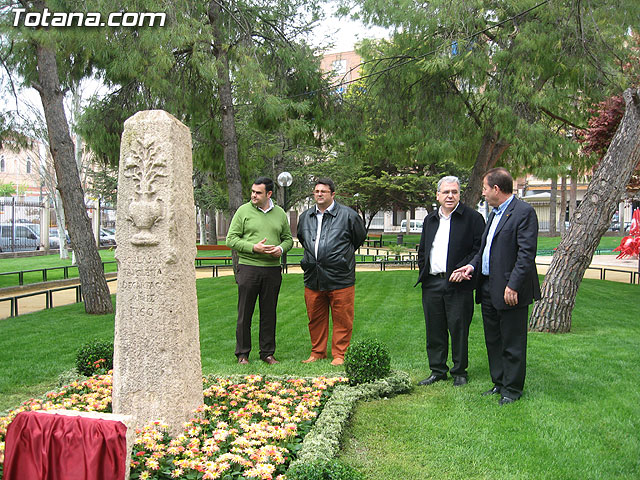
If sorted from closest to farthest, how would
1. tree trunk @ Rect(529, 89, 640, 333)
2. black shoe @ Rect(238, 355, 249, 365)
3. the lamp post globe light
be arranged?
black shoe @ Rect(238, 355, 249, 365), tree trunk @ Rect(529, 89, 640, 333), the lamp post globe light

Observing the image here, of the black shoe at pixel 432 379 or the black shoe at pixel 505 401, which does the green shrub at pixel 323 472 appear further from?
the black shoe at pixel 432 379

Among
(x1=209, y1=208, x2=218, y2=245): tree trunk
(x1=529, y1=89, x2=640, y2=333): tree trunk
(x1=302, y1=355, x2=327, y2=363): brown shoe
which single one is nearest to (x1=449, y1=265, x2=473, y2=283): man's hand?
(x1=302, y1=355, x2=327, y2=363): brown shoe

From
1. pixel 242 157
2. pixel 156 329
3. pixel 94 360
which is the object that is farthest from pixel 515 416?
pixel 242 157

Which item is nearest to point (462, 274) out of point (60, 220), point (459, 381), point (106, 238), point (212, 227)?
point (459, 381)

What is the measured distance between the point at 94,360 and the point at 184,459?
2492 mm

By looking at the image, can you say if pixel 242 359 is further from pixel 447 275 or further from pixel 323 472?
pixel 323 472

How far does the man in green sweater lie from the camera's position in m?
5.96

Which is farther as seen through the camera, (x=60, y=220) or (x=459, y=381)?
(x=60, y=220)

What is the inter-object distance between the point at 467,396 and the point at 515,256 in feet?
4.21

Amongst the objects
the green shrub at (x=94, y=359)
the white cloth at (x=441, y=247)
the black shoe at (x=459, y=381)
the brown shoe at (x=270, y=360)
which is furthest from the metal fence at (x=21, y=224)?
the black shoe at (x=459, y=381)

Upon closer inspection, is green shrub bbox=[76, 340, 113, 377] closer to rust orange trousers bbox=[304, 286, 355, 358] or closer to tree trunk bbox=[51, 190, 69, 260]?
rust orange trousers bbox=[304, 286, 355, 358]

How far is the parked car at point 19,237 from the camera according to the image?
93.7ft

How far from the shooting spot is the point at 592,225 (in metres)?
7.95

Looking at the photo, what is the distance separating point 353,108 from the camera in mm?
13516
